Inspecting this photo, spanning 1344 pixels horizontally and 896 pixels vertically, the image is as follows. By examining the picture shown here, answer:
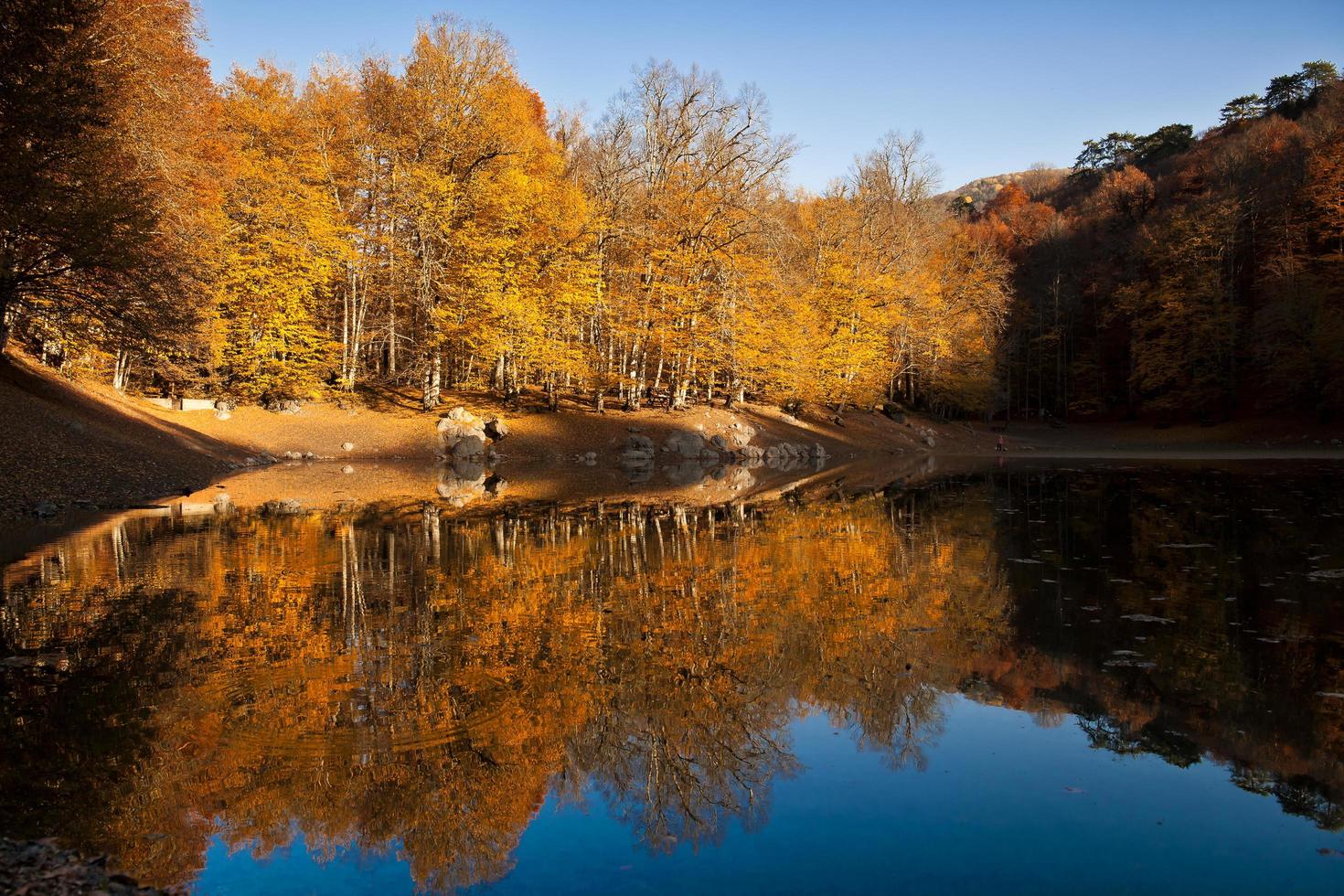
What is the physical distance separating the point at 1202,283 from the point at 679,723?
5947cm

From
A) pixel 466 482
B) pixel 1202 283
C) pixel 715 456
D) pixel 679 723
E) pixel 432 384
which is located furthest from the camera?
pixel 1202 283

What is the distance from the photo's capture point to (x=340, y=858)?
13.4ft

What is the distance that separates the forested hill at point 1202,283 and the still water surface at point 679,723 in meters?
43.7

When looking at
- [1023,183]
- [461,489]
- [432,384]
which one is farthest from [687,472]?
[1023,183]

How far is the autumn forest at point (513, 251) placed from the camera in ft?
59.2

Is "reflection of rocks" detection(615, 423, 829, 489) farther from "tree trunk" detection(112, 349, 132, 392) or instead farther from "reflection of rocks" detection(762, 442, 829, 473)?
"tree trunk" detection(112, 349, 132, 392)

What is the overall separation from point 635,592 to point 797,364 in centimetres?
3137

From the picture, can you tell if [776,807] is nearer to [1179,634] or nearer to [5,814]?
[5,814]

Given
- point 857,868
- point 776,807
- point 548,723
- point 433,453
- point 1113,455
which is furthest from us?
point 1113,455

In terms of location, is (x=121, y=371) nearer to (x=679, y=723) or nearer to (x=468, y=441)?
(x=468, y=441)

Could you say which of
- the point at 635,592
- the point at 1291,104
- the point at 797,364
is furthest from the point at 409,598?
the point at 1291,104

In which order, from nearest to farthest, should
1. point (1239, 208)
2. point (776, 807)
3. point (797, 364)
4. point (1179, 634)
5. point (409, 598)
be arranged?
1. point (776, 807)
2. point (1179, 634)
3. point (409, 598)
4. point (797, 364)
5. point (1239, 208)

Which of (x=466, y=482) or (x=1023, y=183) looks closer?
(x=466, y=482)

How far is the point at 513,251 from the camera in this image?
32625mm
